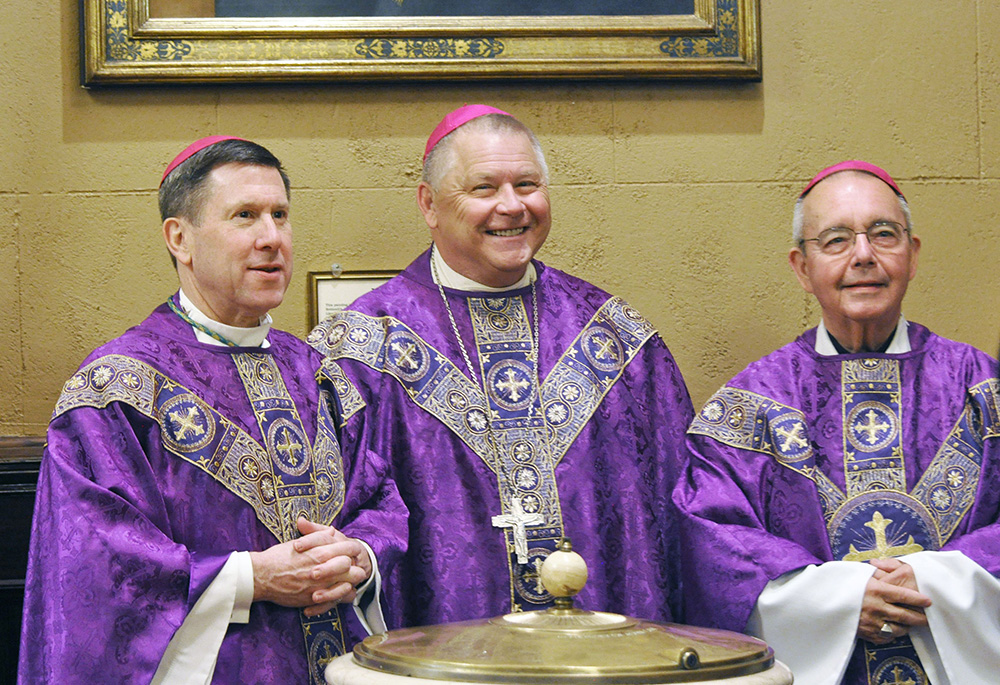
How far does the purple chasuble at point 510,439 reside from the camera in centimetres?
392

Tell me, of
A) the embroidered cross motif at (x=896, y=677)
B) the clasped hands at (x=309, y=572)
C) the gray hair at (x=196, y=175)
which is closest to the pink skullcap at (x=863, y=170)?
→ the embroidered cross motif at (x=896, y=677)

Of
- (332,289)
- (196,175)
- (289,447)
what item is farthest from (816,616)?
(332,289)

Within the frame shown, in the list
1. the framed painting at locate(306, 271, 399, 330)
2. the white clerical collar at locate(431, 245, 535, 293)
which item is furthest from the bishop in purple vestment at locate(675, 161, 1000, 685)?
the framed painting at locate(306, 271, 399, 330)

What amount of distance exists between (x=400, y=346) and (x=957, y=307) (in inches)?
92.2

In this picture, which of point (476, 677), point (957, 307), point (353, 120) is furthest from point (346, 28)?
point (476, 677)

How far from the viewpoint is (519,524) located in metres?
3.94

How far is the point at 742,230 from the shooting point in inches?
203

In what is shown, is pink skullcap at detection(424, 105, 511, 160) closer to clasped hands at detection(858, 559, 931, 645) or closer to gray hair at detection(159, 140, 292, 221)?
gray hair at detection(159, 140, 292, 221)

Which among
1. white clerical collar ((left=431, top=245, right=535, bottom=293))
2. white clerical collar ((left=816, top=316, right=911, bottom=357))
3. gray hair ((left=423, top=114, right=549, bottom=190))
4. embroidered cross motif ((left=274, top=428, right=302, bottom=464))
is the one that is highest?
gray hair ((left=423, top=114, right=549, bottom=190))

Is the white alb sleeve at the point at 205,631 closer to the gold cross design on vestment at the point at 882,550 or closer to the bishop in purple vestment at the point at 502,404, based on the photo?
the bishop in purple vestment at the point at 502,404

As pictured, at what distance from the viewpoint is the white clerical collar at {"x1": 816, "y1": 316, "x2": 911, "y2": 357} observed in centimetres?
418

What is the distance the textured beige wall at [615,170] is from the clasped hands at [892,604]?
1544 millimetres

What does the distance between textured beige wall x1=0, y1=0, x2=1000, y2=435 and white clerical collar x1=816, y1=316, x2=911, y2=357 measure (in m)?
0.92

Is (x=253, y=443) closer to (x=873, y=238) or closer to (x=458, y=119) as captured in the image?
(x=458, y=119)
